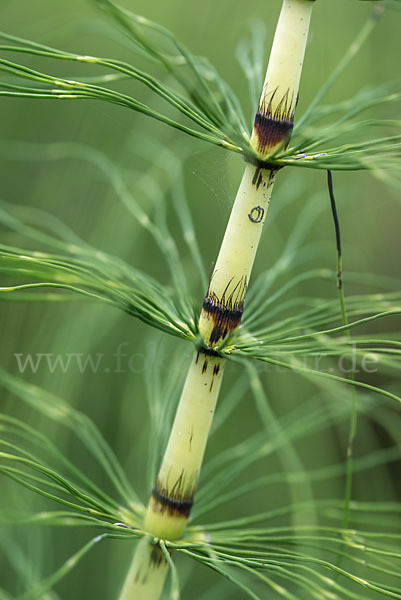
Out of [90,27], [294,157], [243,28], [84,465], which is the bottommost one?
[84,465]

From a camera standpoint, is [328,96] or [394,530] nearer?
[328,96]

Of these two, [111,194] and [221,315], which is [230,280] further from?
[111,194]

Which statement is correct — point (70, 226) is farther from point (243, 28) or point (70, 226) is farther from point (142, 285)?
point (142, 285)

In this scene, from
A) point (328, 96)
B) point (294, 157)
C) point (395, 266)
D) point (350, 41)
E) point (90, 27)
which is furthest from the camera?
point (395, 266)

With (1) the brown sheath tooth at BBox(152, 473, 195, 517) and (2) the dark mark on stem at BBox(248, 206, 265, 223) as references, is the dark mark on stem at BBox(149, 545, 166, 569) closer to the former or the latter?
(1) the brown sheath tooth at BBox(152, 473, 195, 517)

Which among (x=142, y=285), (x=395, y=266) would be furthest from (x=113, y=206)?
(x=395, y=266)

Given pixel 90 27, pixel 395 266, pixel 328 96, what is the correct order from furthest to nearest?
pixel 395 266
pixel 328 96
pixel 90 27

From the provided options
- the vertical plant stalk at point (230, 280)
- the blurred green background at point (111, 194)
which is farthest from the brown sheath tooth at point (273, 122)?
the blurred green background at point (111, 194)

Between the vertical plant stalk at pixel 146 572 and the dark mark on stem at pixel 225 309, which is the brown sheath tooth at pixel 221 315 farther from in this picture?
the vertical plant stalk at pixel 146 572
